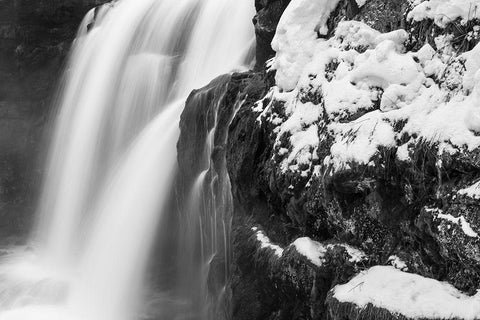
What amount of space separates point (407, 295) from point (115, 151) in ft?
26.6

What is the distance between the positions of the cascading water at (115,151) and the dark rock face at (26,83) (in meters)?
0.99

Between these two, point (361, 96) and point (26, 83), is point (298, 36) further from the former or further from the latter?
point (26, 83)

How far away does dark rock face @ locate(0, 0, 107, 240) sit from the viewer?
1430 cm

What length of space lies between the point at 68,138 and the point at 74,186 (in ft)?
4.79

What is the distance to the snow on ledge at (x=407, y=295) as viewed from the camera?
11.9 ft

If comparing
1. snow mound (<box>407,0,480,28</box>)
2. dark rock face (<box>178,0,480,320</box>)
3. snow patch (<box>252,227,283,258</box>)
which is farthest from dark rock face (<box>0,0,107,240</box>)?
snow mound (<box>407,0,480,28</box>)

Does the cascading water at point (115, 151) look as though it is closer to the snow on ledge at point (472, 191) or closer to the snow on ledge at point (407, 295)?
the snow on ledge at point (407, 295)

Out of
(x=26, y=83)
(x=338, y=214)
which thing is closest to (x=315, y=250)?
(x=338, y=214)

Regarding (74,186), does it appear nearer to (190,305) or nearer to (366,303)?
(190,305)

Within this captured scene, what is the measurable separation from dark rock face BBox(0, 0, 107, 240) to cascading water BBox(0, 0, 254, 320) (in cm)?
99

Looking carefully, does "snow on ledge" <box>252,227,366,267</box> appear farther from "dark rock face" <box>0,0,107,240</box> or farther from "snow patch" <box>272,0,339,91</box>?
"dark rock face" <box>0,0,107,240</box>

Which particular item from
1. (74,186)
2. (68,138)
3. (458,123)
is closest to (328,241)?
(458,123)

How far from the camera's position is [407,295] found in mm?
3922

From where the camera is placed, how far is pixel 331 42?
5.77 metres
